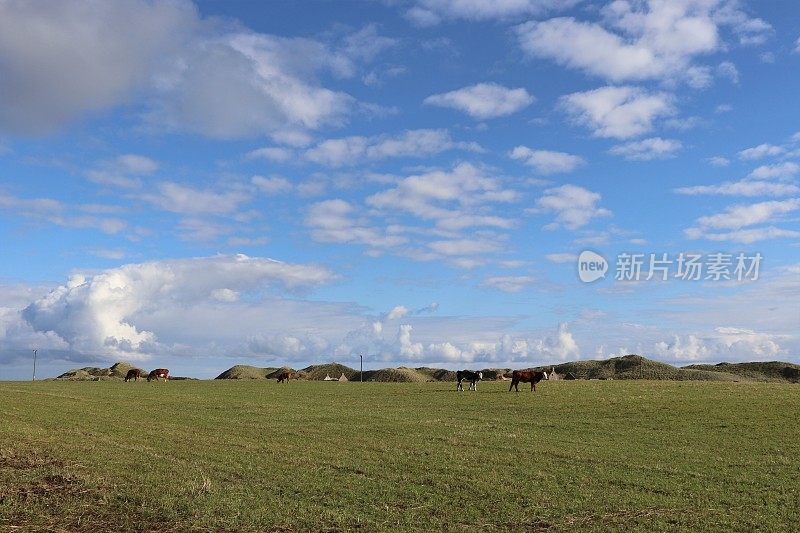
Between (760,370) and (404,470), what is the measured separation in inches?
3709

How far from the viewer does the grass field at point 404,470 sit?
11711 mm

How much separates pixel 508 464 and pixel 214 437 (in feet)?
34.0

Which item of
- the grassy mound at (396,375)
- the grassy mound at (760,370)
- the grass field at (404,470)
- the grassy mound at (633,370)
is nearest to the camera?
the grass field at (404,470)

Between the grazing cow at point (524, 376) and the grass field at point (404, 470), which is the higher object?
the grazing cow at point (524, 376)

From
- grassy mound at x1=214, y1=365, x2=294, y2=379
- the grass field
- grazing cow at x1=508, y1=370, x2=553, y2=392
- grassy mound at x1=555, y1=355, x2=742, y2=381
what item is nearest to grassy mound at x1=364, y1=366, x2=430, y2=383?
grassy mound at x1=214, y1=365, x2=294, y2=379

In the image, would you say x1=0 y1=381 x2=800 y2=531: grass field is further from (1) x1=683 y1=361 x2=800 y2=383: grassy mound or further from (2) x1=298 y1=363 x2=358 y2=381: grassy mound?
(2) x1=298 y1=363 x2=358 y2=381: grassy mound

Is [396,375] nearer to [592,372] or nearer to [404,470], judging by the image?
[592,372]

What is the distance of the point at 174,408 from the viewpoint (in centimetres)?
3472

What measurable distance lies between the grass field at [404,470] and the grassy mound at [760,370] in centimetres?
6752

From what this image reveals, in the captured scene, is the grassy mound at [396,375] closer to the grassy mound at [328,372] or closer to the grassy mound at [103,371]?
the grassy mound at [328,372]

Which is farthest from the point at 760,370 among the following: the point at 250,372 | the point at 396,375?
the point at 250,372

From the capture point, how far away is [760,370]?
94.2 m

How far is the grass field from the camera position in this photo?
1171 centimetres

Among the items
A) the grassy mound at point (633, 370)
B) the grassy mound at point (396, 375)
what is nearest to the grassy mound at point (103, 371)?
the grassy mound at point (396, 375)
